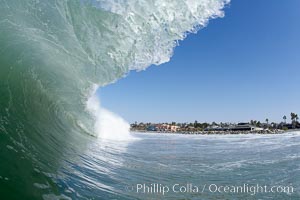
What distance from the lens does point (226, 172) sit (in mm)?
9484

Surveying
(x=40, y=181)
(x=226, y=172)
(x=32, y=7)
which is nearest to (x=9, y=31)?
(x=32, y=7)

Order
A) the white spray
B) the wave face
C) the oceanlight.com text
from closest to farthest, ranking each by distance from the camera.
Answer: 1. the oceanlight.com text
2. the wave face
3. the white spray

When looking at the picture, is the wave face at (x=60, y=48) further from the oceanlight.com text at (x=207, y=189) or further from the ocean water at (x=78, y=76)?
the oceanlight.com text at (x=207, y=189)

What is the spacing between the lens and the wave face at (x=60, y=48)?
26.5 feet

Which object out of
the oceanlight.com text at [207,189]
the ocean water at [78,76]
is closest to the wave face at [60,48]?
the ocean water at [78,76]

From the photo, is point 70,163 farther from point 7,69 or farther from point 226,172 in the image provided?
point 226,172

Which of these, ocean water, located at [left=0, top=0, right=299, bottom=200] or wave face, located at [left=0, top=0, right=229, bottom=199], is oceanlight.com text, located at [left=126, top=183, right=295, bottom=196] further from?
wave face, located at [left=0, top=0, right=229, bottom=199]

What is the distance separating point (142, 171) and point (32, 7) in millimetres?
5864

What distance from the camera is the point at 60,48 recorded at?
11.2 meters

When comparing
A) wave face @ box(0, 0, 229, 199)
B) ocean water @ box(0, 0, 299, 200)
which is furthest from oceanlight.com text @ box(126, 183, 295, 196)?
wave face @ box(0, 0, 229, 199)

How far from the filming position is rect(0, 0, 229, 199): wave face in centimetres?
809

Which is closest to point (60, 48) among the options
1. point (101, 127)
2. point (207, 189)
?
point (207, 189)

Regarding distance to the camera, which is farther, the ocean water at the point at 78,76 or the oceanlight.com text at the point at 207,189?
the oceanlight.com text at the point at 207,189

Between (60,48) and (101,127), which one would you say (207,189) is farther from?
(101,127)
